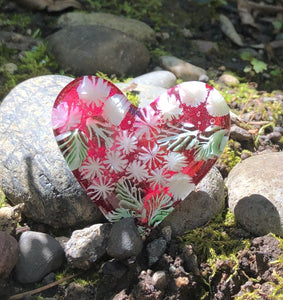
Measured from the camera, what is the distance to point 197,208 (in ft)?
10.1

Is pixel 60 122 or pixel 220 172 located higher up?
pixel 60 122

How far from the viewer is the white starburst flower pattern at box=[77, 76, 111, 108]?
8.98ft

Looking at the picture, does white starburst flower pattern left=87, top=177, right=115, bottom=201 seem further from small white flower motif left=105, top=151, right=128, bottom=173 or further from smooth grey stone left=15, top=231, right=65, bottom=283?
smooth grey stone left=15, top=231, right=65, bottom=283

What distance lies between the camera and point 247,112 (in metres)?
4.14

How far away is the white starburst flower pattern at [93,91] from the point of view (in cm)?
274

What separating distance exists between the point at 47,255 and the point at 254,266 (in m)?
1.28

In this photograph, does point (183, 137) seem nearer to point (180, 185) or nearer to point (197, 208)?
point (180, 185)

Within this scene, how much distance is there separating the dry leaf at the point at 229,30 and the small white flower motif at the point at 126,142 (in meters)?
2.87

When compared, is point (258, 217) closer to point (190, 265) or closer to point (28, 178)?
point (190, 265)

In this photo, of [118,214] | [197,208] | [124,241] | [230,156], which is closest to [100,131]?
[118,214]

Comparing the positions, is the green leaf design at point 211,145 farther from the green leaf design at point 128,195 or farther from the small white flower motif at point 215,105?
the green leaf design at point 128,195

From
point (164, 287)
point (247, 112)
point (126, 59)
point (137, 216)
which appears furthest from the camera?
point (126, 59)

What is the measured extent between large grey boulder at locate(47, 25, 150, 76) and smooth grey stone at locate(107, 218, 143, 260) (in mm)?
2054

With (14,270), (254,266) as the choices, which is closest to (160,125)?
(254,266)
